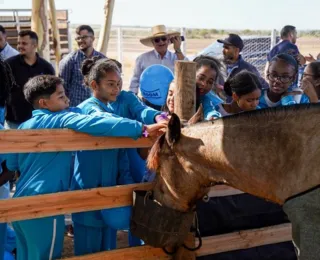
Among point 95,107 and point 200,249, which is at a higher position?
point 95,107

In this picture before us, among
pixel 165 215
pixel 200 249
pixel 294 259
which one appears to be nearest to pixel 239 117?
pixel 165 215

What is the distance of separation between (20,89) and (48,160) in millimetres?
2921

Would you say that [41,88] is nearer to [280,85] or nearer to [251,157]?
[251,157]

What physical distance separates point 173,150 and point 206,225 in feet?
3.27

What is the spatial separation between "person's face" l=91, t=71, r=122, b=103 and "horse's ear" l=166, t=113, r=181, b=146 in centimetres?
78

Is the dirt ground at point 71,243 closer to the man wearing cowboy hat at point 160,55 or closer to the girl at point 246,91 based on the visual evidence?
the girl at point 246,91

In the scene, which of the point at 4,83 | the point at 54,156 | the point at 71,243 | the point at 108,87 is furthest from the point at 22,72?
the point at 54,156

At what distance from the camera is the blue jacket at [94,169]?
11.0 feet

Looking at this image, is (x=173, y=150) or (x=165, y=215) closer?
(x=173, y=150)

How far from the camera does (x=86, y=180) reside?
3.36 meters

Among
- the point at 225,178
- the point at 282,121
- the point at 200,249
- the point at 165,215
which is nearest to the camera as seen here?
the point at 282,121

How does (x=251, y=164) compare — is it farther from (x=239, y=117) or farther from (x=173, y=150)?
(x=173, y=150)

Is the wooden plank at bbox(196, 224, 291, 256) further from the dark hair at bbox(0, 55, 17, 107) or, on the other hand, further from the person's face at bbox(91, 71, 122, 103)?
the dark hair at bbox(0, 55, 17, 107)

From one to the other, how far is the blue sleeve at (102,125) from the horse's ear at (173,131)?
1.09 feet
